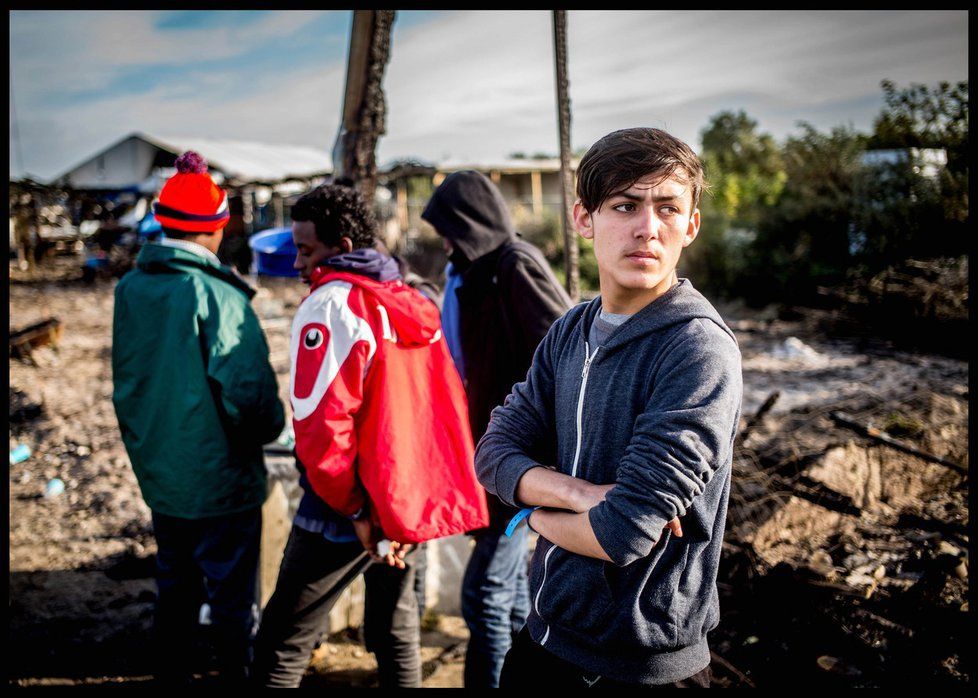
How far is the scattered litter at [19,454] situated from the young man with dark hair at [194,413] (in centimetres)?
376

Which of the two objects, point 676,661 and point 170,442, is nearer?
point 676,661

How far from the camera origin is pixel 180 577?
100 inches

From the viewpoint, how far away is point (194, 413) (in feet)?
7.84

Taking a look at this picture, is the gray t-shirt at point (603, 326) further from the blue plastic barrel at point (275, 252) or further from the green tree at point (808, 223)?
the green tree at point (808, 223)

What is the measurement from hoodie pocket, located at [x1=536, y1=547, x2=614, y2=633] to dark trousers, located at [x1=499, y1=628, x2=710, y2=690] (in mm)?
97

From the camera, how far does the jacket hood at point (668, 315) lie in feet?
4.31

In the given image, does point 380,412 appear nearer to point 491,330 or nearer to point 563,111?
point 491,330

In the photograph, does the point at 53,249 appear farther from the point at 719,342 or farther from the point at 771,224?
the point at 719,342

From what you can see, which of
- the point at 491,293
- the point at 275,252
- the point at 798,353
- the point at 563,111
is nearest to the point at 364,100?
the point at 275,252

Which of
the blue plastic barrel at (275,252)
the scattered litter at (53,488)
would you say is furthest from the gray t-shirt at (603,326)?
the scattered litter at (53,488)

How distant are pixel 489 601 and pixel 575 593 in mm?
1111

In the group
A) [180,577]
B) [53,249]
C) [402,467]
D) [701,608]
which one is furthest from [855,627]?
[53,249]

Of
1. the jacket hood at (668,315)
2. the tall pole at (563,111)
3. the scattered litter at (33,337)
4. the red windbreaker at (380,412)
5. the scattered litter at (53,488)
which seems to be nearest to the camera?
the jacket hood at (668,315)

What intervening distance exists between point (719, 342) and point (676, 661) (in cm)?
69
